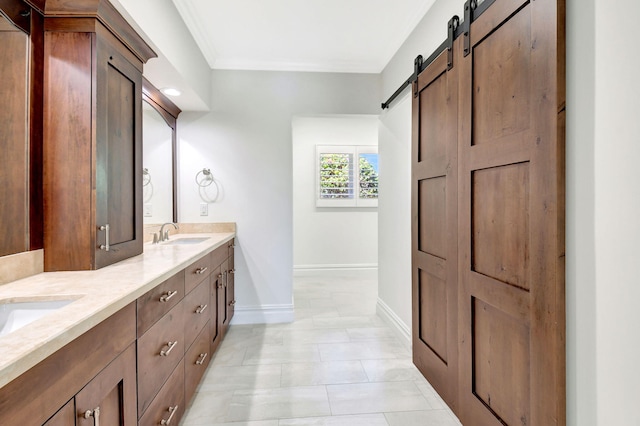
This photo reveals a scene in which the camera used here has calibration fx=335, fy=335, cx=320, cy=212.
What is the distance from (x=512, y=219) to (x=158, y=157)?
2720 millimetres

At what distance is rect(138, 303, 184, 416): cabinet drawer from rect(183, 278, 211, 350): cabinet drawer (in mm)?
89

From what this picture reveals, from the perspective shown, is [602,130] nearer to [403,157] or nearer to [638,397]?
[638,397]

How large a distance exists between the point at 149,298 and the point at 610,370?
1613 mm

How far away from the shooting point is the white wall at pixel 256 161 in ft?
10.9

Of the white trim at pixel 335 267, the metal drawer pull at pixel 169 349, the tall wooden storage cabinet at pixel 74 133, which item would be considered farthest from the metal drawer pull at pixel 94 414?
the white trim at pixel 335 267

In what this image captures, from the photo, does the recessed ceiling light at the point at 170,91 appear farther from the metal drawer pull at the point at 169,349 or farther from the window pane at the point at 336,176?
the window pane at the point at 336,176

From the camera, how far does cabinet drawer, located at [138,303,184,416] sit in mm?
1302

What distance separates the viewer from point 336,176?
5.59m

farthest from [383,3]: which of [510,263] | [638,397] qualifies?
[638,397]

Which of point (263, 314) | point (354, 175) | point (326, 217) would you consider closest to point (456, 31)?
point (263, 314)

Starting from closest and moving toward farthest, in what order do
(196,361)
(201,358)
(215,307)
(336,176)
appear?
(196,361) < (201,358) < (215,307) < (336,176)

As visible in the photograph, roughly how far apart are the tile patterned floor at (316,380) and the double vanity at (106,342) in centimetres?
31

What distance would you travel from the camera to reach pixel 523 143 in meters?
1.30

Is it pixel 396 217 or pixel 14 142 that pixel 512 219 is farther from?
pixel 14 142
